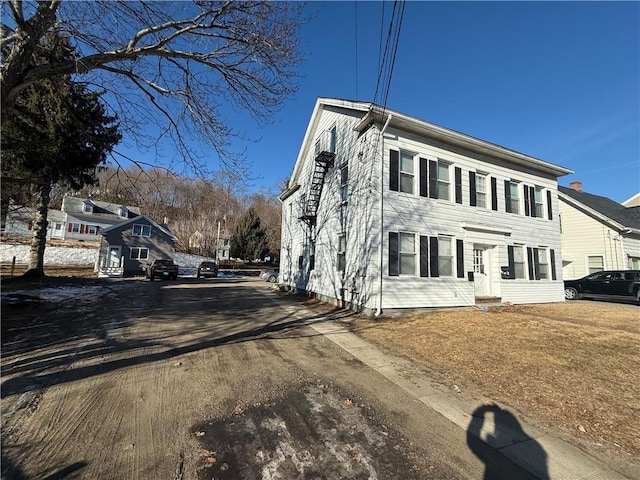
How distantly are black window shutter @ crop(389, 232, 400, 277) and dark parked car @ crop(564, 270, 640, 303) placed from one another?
39.5 feet

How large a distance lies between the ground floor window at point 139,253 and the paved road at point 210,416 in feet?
85.7

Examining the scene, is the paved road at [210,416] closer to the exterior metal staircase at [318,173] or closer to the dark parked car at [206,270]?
the exterior metal staircase at [318,173]

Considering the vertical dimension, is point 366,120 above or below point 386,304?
above

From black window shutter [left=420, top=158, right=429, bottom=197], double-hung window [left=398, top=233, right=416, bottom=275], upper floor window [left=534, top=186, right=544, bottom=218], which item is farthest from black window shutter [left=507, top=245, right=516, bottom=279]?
double-hung window [left=398, top=233, right=416, bottom=275]

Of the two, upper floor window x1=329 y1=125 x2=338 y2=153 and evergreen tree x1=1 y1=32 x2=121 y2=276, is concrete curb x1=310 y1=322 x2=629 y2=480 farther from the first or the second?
evergreen tree x1=1 y1=32 x2=121 y2=276

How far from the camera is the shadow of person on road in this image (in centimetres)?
277

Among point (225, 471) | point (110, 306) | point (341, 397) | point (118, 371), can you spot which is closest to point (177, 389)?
point (118, 371)

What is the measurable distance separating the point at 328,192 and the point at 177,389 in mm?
10896

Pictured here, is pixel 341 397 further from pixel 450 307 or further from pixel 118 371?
pixel 450 307

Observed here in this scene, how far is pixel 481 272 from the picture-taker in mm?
12719

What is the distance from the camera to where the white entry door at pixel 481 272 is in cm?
1241

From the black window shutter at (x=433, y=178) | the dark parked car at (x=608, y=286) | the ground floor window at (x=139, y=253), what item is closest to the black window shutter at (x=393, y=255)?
the black window shutter at (x=433, y=178)

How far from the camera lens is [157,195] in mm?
7645

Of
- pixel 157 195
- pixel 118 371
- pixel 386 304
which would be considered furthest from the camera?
pixel 386 304
